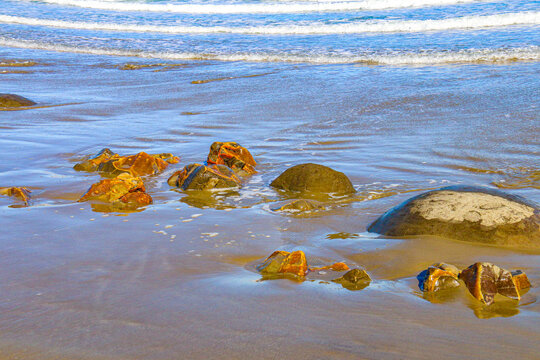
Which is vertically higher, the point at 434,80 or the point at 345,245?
the point at 434,80

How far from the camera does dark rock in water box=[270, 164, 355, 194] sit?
12.2ft

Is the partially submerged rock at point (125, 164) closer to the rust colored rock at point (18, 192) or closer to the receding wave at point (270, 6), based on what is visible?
the rust colored rock at point (18, 192)

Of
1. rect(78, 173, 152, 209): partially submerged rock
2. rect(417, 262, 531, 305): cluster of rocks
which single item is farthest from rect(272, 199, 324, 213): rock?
rect(417, 262, 531, 305): cluster of rocks

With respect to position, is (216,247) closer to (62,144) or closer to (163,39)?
(62,144)

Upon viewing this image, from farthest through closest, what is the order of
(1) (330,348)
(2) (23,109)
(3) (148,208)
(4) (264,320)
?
1. (2) (23,109)
2. (3) (148,208)
3. (4) (264,320)
4. (1) (330,348)

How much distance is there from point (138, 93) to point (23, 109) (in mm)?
1692

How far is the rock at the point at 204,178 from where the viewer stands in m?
3.83

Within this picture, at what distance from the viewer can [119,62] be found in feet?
38.4

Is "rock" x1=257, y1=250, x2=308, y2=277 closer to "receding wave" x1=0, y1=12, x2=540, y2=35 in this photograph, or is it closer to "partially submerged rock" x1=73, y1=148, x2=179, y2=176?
"partially submerged rock" x1=73, y1=148, x2=179, y2=176

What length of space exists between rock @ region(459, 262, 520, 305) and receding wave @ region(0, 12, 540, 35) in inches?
534

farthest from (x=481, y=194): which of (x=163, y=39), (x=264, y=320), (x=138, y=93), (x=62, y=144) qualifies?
(x=163, y=39)

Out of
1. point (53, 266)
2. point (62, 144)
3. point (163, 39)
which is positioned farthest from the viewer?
point (163, 39)

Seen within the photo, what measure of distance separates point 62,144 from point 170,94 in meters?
2.99

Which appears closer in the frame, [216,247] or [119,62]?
[216,247]
